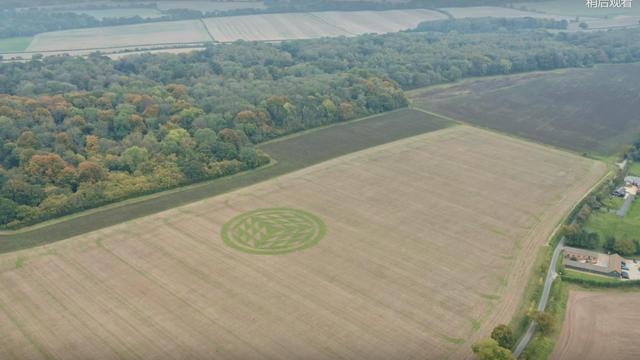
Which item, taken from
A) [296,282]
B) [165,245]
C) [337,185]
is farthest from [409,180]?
[165,245]

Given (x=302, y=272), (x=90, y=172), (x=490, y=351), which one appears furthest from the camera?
(x=90, y=172)

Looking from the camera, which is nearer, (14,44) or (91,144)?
(91,144)

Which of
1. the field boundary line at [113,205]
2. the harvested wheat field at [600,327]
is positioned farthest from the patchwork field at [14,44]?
the harvested wheat field at [600,327]

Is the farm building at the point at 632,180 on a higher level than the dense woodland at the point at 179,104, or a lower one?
lower

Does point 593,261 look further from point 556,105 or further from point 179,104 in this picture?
point 179,104

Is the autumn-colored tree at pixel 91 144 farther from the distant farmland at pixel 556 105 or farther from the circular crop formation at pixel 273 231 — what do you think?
the distant farmland at pixel 556 105

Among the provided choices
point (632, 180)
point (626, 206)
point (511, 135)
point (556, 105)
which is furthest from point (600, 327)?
point (556, 105)
